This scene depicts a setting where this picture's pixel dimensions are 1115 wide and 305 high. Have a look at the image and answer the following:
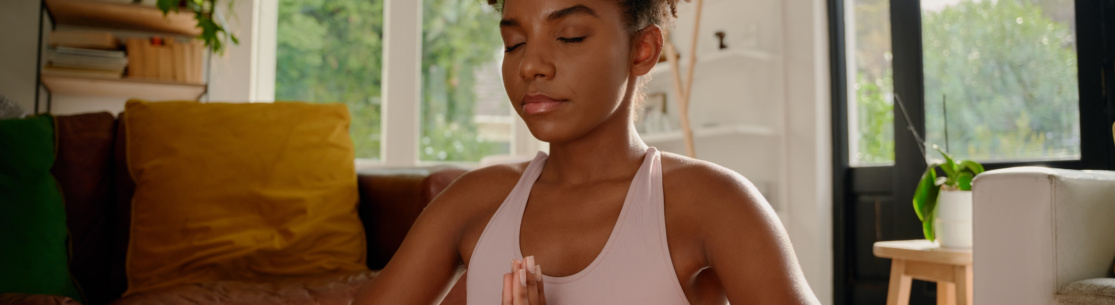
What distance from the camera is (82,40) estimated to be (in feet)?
9.66

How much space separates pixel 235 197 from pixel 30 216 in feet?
1.28

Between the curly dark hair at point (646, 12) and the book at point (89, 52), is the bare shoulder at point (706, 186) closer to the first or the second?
the curly dark hair at point (646, 12)

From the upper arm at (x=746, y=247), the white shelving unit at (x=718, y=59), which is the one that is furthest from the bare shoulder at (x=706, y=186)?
the white shelving unit at (x=718, y=59)

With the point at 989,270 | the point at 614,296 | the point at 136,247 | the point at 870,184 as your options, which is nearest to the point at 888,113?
the point at 870,184

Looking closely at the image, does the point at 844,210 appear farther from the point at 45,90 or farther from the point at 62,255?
the point at 45,90

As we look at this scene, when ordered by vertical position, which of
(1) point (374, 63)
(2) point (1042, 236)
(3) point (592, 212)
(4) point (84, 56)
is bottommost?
(2) point (1042, 236)

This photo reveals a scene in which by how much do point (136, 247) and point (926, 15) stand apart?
285 cm

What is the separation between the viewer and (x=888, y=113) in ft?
10.7

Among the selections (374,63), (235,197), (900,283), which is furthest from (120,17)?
(900,283)

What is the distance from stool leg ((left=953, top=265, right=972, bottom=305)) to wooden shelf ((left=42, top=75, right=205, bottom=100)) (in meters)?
2.79

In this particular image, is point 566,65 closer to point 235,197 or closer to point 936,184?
point 235,197

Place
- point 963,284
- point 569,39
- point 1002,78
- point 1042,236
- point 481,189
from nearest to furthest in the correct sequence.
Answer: point 569,39
point 481,189
point 1042,236
point 963,284
point 1002,78

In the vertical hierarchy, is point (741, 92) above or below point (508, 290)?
above

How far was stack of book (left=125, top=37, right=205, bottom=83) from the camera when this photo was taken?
3.04m
